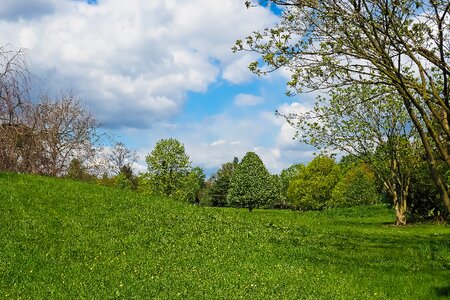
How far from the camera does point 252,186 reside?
7956 cm

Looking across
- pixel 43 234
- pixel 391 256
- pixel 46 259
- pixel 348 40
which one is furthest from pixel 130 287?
pixel 391 256

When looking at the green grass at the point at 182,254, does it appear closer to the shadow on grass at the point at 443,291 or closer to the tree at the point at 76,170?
the shadow on grass at the point at 443,291

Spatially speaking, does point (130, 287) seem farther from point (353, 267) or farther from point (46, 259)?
point (353, 267)

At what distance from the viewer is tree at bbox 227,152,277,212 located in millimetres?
79625

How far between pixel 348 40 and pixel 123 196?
663 inches

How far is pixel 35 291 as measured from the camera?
11414mm

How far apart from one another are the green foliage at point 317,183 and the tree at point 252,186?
635cm

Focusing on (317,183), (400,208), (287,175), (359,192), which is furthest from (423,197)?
(287,175)

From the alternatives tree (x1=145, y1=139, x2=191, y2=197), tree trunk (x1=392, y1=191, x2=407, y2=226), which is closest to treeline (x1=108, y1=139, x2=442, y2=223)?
tree (x1=145, y1=139, x2=191, y2=197)

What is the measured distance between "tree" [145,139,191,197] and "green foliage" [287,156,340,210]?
27.4 meters

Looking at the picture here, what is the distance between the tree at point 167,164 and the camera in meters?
65.1

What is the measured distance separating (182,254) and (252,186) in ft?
210

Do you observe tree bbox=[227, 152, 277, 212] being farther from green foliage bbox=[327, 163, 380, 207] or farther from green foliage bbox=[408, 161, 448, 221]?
green foliage bbox=[408, 161, 448, 221]

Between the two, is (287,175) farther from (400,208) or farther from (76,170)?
(400,208)
